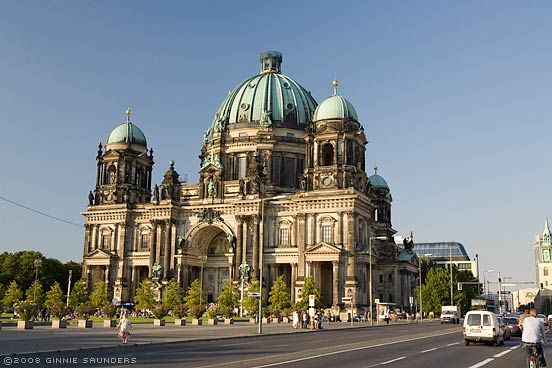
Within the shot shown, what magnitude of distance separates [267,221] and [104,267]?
103ft

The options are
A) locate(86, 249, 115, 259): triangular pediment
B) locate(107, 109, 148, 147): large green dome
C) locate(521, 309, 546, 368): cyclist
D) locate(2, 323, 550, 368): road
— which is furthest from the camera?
locate(107, 109, 148, 147): large green dome

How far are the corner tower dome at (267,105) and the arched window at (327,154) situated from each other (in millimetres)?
17223

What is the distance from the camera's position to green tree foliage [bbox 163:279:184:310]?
93400 mm

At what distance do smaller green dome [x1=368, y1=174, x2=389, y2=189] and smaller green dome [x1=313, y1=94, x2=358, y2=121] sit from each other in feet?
88.7

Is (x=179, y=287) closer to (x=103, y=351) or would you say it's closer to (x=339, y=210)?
(x=339, y=210)

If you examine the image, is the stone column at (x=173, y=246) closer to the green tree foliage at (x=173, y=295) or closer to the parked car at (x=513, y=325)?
the green tree foliage at (x=173, y=295)

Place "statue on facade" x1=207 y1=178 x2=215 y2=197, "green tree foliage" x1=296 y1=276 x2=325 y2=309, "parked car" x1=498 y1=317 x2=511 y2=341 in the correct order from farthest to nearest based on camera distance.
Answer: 1. "statue on facade" x1=207 y1=178 x2=215 y2=197
2. "green tree foliage" x1=296 y1=276 x2=325 y2=309
3. "parked car" x1=498 y1=317 x2=511 y2=341

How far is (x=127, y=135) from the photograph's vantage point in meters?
114

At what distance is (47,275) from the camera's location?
13000 cm

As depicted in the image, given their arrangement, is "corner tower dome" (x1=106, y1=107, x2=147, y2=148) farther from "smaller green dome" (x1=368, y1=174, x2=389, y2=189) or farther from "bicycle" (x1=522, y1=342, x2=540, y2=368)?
"bicycle" (x1=522, y1=342, x2=540, y2=368)

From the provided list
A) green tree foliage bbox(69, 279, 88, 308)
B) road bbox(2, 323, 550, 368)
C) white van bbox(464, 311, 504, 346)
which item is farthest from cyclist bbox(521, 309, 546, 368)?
green tree foliage bbox(69, 279, 88, 308)

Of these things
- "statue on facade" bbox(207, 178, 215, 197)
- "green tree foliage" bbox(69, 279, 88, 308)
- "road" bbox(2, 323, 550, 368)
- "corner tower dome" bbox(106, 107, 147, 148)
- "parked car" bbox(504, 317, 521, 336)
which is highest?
"corner tower dome" bbox(106, 107, 147, 148)

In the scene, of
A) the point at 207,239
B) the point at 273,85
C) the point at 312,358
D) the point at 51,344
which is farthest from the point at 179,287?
the point at 312,358

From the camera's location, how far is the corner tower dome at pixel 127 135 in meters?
113
